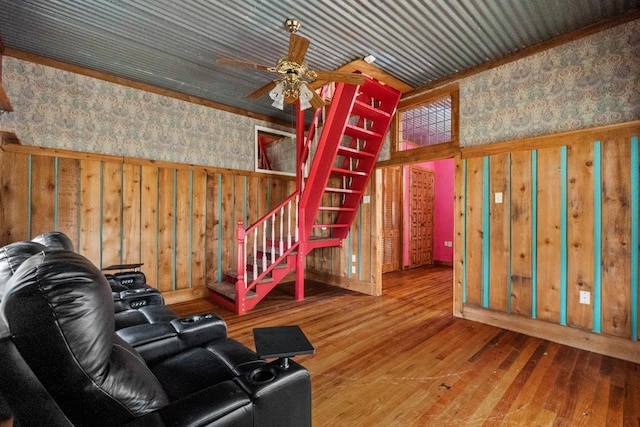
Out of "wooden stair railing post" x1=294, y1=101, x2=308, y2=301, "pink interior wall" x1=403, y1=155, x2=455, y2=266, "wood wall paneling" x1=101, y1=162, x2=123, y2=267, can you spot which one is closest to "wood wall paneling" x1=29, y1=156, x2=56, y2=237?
"wood wall paneling" x1=101, y1=162, x2=123, y2=267

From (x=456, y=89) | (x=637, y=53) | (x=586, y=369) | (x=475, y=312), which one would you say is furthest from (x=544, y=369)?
(x=456, y=89)

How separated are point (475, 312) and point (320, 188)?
249 cm

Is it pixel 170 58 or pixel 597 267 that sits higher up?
pixel 170 58

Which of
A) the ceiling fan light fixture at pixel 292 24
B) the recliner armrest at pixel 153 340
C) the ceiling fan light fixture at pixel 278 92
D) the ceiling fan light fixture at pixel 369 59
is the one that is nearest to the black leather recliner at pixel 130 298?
the recliner armrest at pixel 153 340

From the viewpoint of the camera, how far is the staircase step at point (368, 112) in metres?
3.89

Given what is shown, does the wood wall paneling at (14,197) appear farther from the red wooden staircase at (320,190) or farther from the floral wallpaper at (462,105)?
the red wooden staircase at (320,190)

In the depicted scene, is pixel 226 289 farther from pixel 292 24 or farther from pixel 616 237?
pixel 616 237

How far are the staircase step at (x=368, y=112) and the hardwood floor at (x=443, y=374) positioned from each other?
2.68m

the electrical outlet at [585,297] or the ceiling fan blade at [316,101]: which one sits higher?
the ceiling fan blade at [316,101]

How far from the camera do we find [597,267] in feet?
9.08

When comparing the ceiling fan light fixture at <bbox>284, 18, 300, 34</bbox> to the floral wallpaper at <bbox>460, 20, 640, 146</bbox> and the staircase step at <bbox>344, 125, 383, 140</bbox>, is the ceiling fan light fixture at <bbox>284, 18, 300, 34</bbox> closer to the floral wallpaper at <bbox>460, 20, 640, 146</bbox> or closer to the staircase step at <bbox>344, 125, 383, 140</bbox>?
the staircase step at <bbox>344, 125, 383, 140</bbox>

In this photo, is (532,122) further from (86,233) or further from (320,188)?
(86,233)

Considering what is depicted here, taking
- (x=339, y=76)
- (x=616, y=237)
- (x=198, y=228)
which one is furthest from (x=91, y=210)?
(x=616, y=237)

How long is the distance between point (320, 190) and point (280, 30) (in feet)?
6.59
